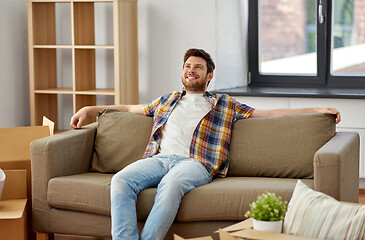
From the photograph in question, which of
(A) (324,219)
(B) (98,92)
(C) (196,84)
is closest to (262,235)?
(A) (324,219)

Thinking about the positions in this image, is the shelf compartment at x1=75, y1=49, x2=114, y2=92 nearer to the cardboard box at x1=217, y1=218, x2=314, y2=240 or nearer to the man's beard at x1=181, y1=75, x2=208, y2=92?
the man's beard at x1=181, y1=75, x2=208, y2=92

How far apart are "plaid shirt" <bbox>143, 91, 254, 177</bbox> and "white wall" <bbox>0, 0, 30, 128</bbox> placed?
1782 millimetres

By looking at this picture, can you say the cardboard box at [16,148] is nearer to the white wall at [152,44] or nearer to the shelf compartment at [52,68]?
the white wall at [152,44]

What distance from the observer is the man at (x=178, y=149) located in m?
2.83

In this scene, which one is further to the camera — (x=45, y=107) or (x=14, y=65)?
(x=45, y=107)

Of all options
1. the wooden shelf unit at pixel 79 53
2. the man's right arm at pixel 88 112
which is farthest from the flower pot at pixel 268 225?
the wooden shelf unit at pixel 79 53

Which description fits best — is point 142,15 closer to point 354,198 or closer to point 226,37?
point 226,37

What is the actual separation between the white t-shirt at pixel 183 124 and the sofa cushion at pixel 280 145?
0.22m

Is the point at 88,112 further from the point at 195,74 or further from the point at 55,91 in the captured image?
the point at 55,91

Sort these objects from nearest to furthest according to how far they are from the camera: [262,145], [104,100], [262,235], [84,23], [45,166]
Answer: [262,235], [45,166], [262,145], [84,23], [104,100]

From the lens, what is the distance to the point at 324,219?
2438 millimetres

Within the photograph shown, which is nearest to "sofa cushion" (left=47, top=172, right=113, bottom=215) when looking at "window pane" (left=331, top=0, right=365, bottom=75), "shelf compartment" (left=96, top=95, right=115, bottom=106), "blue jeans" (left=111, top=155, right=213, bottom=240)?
"blue jeans" (left=111, top=155, right=213, bottom=240)

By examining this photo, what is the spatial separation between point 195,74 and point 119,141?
551 millimetres

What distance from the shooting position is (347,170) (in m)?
2.95
